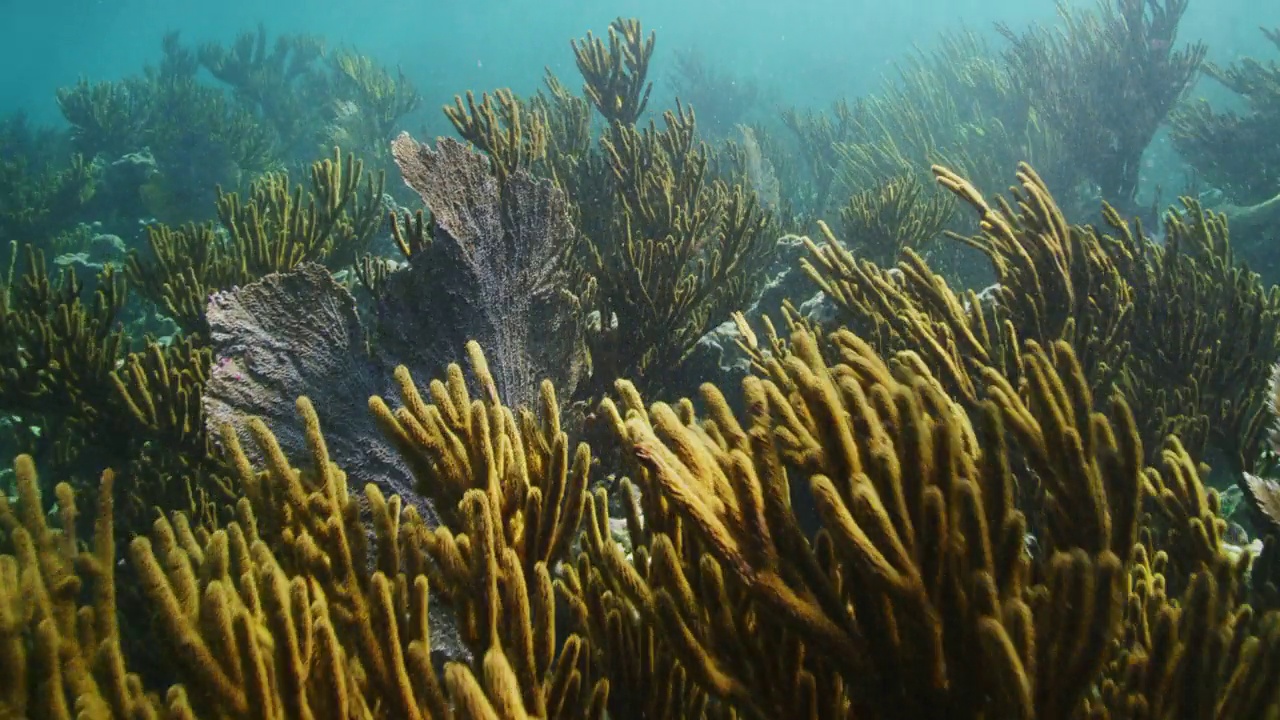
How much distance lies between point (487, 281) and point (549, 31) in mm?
52924

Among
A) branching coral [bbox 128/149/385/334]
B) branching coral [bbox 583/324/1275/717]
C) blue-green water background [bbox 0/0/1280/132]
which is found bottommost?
branching coral [bbox 583/324/1275/717]

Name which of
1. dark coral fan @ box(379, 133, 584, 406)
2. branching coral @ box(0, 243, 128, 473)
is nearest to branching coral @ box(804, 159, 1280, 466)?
dark coral fan @ box(379, 133, 584, 406)

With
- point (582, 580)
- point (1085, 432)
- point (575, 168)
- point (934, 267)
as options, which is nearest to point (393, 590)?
point (582, 580)

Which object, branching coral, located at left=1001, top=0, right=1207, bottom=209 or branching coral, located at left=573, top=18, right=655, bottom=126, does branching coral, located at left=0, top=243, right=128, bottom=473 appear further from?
branching coral, located at left=1001, top=0, right=1207, bottom=209

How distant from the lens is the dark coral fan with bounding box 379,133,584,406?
10.3 feet

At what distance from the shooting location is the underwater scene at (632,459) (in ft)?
3.94

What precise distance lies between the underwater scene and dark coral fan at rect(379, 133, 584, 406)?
0.05 feet

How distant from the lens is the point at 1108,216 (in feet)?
12.8

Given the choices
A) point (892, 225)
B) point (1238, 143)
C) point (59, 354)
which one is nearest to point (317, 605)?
point (59, 354)

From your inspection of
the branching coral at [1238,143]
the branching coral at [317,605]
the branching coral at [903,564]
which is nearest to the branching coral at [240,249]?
the branching coral at [317,605]

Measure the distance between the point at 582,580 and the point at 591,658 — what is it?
0.80ft

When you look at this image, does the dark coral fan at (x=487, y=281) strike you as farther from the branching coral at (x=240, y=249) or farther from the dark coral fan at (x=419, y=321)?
the branching coral at (x=240, y=249)

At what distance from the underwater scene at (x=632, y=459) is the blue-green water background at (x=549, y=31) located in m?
13.9

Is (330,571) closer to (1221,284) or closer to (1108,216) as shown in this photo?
(1108,216)
